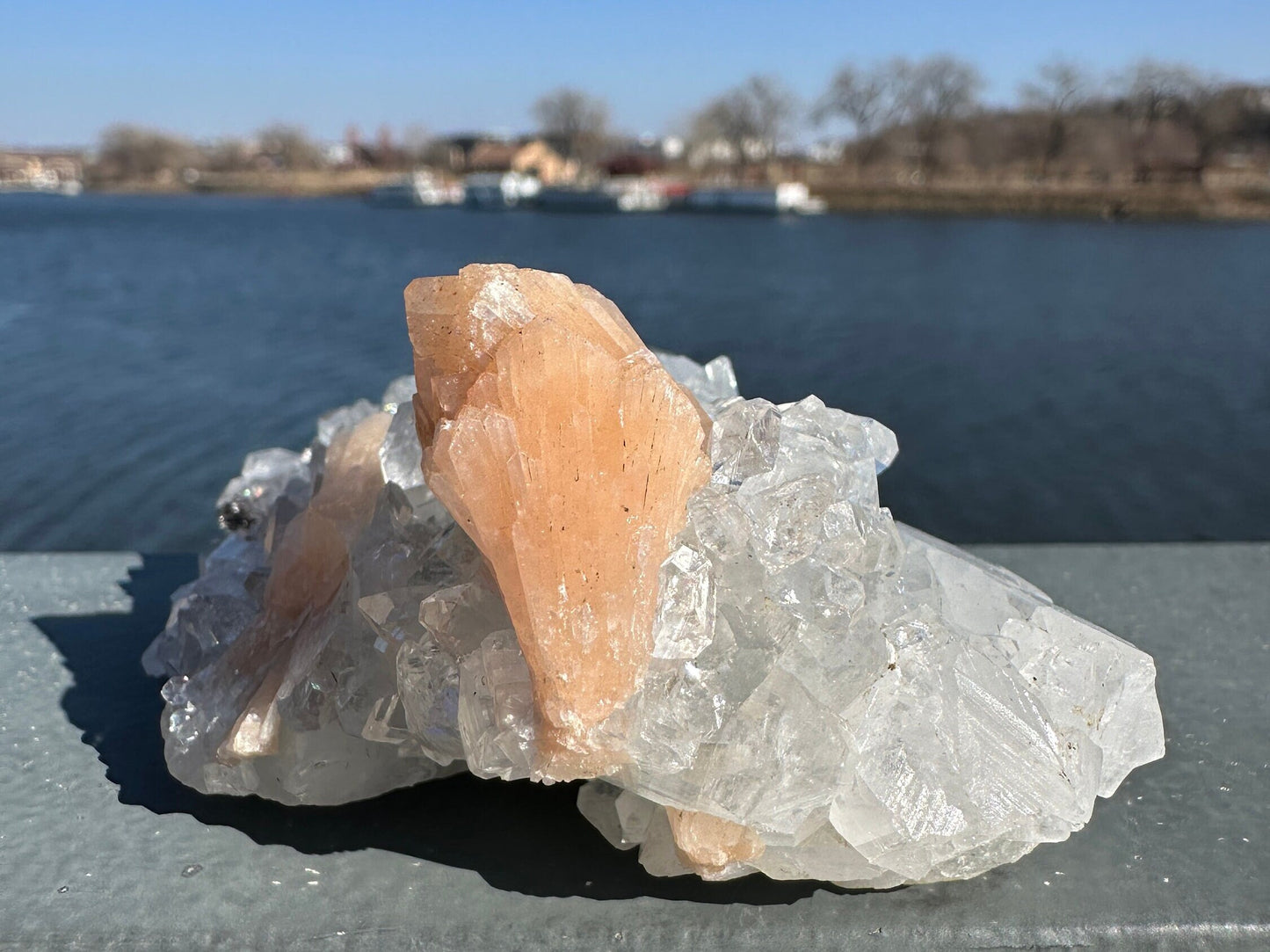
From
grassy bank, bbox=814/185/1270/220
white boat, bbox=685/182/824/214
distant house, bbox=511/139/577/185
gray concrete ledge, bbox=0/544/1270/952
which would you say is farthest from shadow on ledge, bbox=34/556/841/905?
distant house, bbox=511/139/577/185

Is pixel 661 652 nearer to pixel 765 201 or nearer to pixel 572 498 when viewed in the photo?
pixel 572 498

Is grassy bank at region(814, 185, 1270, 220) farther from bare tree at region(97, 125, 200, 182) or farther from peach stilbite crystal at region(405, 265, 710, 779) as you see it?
bare tree at region(97, 125, 200, 182)

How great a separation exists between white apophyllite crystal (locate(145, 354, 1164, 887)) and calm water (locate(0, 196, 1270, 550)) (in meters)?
4.57

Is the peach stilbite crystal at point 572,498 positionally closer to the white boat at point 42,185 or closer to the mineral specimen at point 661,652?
the mineral specimen at point 661,652

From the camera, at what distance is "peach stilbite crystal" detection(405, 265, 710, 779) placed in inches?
46.3

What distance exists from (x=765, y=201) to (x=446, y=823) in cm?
4715

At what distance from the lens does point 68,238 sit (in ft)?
75.8

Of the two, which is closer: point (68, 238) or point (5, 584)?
point (5, 584)

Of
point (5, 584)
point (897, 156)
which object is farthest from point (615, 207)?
point (5, 584)

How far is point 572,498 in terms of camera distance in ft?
3.93

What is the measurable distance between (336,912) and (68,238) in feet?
85.0

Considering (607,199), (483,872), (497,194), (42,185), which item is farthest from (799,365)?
(42,185)

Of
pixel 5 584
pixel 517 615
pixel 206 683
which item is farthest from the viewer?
pixel 5 584

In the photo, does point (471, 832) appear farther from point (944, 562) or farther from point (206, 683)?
point (944, 562)
